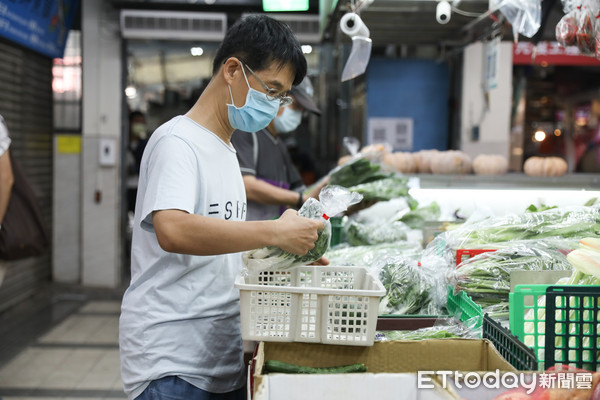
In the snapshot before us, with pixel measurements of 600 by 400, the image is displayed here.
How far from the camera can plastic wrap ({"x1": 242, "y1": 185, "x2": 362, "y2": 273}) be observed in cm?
185

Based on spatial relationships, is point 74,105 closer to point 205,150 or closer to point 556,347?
point 205,150

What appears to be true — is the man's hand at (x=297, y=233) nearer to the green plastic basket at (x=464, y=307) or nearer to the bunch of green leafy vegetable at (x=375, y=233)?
the green plastic basket at (x=464, y=307)

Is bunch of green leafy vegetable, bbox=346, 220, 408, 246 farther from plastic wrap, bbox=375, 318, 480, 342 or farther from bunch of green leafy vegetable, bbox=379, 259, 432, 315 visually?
plastic wrap, bbox=375, 318, 480, 342

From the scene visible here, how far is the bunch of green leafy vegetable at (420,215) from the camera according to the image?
4.19 meters

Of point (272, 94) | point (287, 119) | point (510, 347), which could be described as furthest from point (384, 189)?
A: point (510, 347)

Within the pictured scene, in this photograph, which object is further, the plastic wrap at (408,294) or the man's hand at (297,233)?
the plastic wrap at (408,294)

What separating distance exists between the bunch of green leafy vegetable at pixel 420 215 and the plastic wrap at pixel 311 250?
237cm

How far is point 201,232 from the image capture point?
67.0 inches

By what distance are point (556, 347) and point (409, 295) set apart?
2.83ft

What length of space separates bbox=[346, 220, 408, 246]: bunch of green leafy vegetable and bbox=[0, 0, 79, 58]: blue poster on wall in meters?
4.01

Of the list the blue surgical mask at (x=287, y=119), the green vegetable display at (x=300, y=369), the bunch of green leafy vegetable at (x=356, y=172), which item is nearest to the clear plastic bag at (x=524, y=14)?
the bunch of green leafy vegetable at (x=356, y=172)

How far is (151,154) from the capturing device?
1869 mm

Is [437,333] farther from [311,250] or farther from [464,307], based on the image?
[311,250]

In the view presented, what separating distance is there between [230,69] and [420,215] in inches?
101
